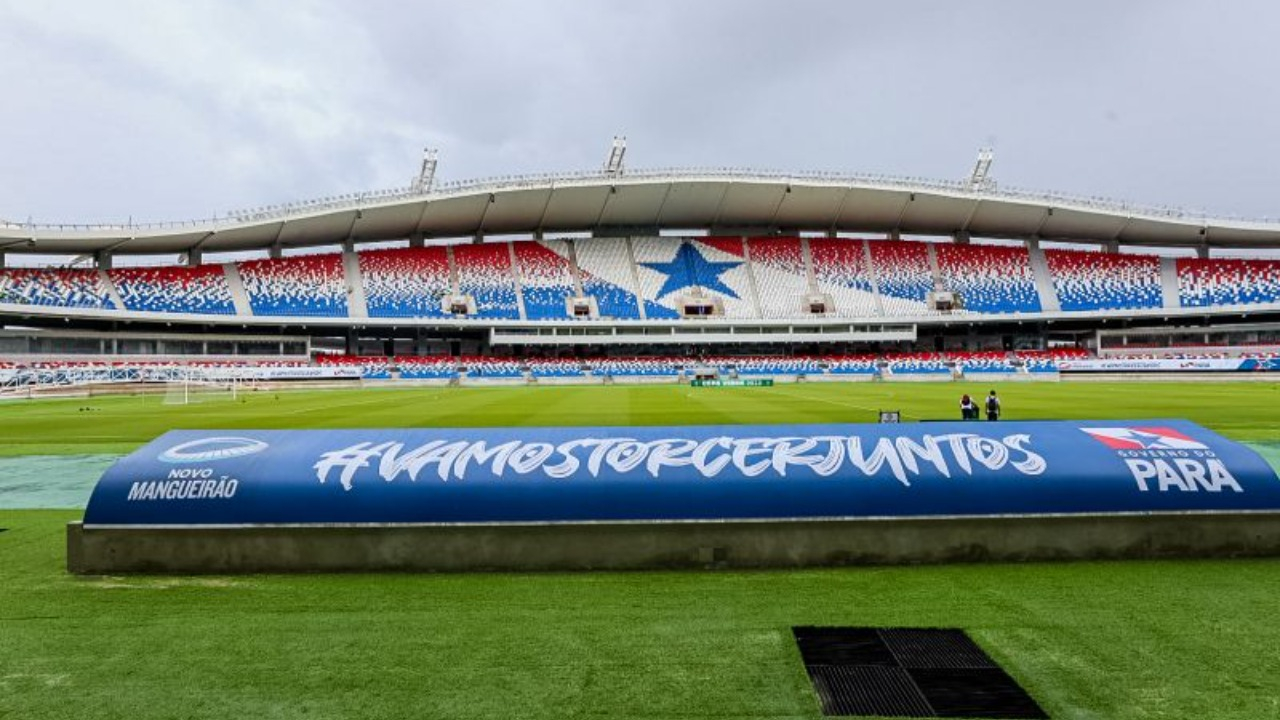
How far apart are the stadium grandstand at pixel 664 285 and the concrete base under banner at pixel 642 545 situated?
56857mm

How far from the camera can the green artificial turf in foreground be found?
388 centimetres

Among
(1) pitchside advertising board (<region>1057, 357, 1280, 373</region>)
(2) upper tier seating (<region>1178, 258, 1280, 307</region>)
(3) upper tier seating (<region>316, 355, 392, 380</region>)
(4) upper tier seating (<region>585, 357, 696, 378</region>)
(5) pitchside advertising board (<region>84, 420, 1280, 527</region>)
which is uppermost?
(2) upper tier seating (<region>1178, 258, 1280, 307</region>)

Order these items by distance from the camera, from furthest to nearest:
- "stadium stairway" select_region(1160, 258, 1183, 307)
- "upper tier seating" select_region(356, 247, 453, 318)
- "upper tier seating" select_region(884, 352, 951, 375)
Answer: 1. "stadium stairway" select_region(1160, 258, 1183, 307)
2. "upper tier seating" select_region(356, 247, 453, 318)
3. "upper tier seating" select_region(884, 352, 951, 375)

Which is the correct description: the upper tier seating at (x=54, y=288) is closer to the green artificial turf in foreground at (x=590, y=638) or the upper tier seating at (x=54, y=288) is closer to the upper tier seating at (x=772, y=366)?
the upper tier seating at (x=772, y=366)

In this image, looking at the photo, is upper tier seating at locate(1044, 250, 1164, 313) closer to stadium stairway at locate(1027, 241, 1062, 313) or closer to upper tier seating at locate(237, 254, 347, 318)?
stadium stairway at locate(1027, 241, 1062, 313)

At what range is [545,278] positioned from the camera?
76.6 m

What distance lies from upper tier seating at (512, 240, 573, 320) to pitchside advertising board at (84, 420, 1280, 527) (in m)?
67.2

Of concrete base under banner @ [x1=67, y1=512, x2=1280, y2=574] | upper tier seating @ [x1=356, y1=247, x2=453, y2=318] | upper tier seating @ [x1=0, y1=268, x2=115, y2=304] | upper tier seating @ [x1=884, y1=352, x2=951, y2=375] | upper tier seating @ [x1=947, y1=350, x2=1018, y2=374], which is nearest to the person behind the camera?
concrete base under banner @ [x1=67, y1=512, x2=1280, y2=574]

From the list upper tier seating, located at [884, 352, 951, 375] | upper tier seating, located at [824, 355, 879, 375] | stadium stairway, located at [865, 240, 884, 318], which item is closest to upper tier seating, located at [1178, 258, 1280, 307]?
upper tier seating, located at [884, 352, 951, 375]

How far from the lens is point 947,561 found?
20.7ft

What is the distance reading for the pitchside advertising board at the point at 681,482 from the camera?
20.7 feet

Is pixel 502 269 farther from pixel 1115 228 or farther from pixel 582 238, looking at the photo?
pixel 1115 228

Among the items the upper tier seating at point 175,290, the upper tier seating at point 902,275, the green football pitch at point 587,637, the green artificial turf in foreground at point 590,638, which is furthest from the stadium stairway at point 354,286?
the green artificial turf in foreground at point 590,638

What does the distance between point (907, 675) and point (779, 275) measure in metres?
77.1
